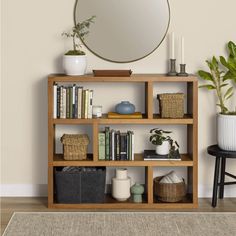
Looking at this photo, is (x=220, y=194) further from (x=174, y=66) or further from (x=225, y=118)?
(x=174, y=66)

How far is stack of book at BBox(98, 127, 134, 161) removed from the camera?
15.9 ft

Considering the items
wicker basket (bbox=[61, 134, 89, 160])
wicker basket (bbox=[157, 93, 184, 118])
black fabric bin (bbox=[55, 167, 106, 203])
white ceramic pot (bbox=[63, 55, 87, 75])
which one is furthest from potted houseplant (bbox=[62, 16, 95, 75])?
black fabric bin (bbox=[55, 167, 106, 203])

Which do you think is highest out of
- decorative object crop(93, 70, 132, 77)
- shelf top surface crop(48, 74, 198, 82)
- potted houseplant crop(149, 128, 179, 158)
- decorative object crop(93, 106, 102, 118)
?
decorative object crop(93, 70, 132, 77)

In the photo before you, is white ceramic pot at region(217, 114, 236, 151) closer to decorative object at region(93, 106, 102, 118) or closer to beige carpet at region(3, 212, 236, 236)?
beige carpet at region(3, 212, 236, 236)

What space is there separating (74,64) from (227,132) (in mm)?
1207

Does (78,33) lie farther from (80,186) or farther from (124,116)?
(80,186)

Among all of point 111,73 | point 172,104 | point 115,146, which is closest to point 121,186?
point 115,146

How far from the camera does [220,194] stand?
5086 millimetres

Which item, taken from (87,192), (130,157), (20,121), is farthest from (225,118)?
(20,121)

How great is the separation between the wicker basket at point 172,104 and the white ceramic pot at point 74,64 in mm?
613

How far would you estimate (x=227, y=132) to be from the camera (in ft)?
15.7

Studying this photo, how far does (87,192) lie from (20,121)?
785 mm

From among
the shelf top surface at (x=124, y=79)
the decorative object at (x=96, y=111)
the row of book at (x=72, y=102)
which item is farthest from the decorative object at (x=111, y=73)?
the decorative object at (x=96, y=111)

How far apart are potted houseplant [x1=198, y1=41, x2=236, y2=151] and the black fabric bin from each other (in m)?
0.91
